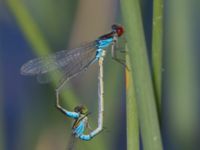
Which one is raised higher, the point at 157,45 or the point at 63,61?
the point at 63,61

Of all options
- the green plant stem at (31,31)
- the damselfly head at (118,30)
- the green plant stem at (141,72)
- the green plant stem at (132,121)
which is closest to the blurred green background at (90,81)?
the green plant stem at (31,31)

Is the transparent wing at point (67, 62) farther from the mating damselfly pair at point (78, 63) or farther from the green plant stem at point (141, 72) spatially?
the green plant stem at point (141, 72)

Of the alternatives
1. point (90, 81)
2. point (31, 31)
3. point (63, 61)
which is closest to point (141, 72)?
point (31, 31)

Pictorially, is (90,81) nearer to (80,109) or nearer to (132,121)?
(80,109)

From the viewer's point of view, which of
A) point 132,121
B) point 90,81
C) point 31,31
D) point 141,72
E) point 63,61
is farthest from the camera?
point 90,81

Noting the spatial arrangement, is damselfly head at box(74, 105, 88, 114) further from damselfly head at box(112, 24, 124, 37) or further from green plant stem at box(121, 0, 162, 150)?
green plant stem at box(121, 0, 162, 150)

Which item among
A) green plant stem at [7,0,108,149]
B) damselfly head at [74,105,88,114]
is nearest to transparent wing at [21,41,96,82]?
damselfly head at [74,105,88,114]

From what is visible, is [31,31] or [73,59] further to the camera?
Answer: [73,59]
